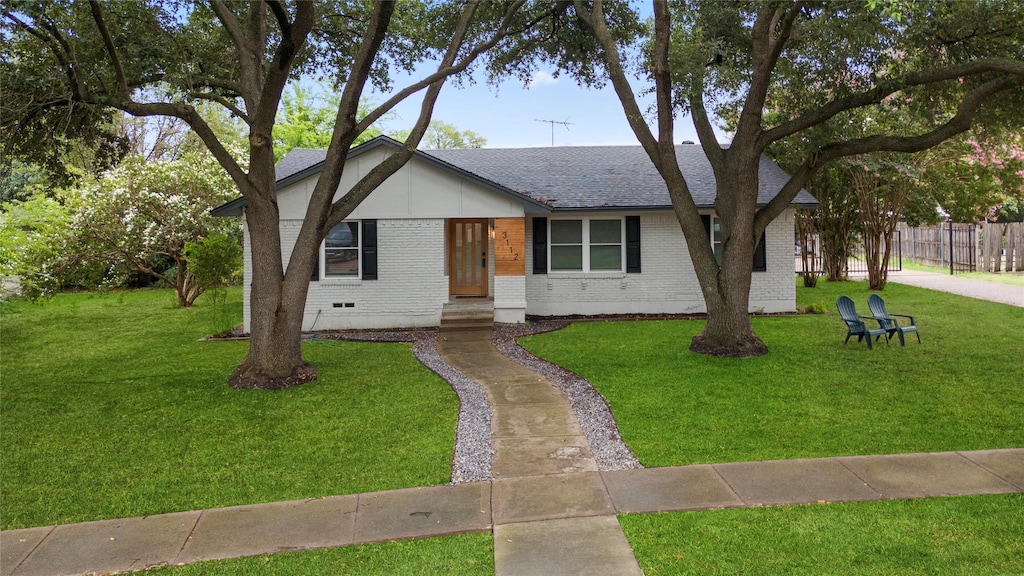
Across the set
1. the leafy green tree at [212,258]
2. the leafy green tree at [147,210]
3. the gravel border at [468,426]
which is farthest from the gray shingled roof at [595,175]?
the leafy green tree at [147,210]

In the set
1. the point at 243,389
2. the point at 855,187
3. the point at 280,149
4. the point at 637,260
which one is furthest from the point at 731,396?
the point at 280,149

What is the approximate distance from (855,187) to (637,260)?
33.7ft

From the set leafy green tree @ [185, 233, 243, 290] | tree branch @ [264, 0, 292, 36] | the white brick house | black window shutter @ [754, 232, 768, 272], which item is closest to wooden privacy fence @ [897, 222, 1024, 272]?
the white brick house

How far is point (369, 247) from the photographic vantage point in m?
15.7

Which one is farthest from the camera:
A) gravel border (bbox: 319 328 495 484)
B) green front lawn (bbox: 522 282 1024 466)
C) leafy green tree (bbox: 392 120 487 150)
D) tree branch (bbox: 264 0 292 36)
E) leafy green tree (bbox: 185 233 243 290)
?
leafy green tree (bbox: 392 120 487 150)

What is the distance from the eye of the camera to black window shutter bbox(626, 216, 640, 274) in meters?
17.2

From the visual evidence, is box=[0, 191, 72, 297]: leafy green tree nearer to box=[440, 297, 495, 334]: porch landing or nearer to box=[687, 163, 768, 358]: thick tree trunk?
box=[440, 297, 495, 334]: porch landing

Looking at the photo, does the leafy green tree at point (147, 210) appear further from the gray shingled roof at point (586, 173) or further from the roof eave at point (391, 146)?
the roof eave at point (391, 146)

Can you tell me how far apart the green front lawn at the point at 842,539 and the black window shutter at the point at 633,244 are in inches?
481

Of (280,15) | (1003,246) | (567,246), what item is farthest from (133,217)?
(1003,246)

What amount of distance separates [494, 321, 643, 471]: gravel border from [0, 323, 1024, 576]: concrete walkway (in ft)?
0.79

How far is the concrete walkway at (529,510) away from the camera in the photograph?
4.75 meters

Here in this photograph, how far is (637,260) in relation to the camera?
17.3m

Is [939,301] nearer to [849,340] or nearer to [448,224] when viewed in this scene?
[849,340]
